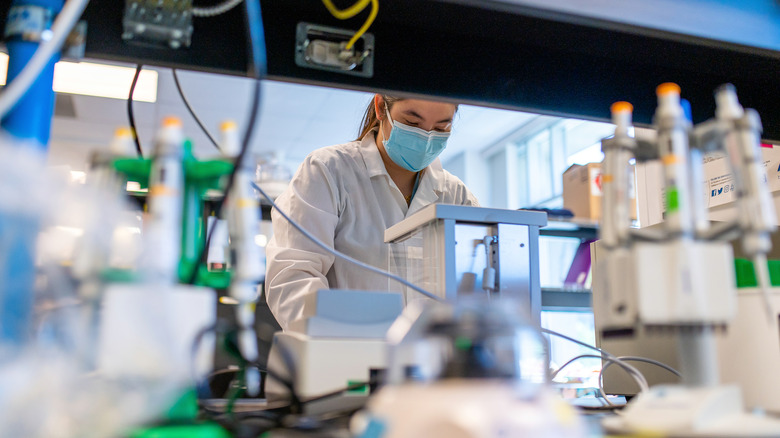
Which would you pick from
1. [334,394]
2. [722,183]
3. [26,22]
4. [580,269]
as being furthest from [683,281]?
[580,269]

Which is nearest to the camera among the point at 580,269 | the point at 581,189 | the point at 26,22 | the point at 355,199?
the point at 26,22

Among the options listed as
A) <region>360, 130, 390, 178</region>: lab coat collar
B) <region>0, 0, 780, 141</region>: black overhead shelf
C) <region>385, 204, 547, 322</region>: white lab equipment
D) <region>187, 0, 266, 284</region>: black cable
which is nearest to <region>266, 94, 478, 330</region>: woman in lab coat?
<region>360, 130, 390, 178</region>: lab coat collar

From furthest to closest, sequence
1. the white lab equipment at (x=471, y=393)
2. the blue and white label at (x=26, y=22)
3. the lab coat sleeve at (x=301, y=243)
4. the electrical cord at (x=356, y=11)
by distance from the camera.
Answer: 1. the lab coat sleeve at (x=301, y=243)
2. the electrical cord at (x=356, y=11)
3. the blue and white label at (x=26, y=22)
4. the white lab equipment at (x=471, y=393)

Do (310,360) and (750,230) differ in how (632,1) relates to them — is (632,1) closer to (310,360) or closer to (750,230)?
(750,230)

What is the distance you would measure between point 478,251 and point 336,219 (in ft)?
1.89

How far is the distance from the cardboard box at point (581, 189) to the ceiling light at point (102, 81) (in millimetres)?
2505

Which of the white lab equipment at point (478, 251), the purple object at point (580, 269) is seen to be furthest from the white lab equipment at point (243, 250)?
the purple object at point (580, 269)

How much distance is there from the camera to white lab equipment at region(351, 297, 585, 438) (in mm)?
418

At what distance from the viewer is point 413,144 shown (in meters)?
1.57

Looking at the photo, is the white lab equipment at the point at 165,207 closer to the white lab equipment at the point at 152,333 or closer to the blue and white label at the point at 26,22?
the white lab equipment at the point at 152,333

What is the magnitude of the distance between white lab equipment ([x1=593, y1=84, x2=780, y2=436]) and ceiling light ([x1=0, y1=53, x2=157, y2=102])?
10.2ft

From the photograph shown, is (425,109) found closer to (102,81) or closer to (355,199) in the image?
(355,199)

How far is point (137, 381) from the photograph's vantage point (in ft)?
1.65

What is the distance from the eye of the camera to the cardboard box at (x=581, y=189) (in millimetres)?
3254
